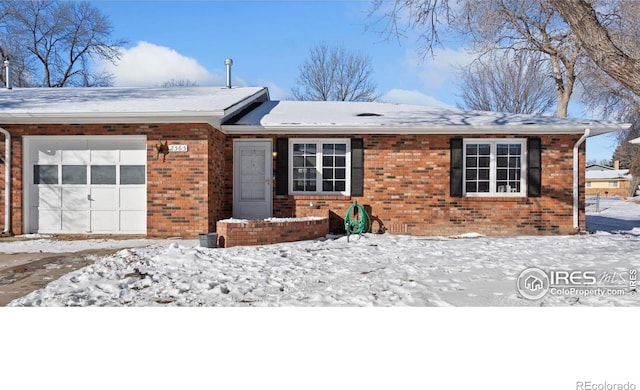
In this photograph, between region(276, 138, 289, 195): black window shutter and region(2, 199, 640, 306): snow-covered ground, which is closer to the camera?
region(2, 199, 640, 306): snow-covered ground

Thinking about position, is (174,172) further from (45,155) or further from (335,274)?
(335,274)

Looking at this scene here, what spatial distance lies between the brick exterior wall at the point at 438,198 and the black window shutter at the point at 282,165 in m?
1.57

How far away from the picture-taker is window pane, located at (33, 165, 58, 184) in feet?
30.3

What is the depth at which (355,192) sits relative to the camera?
9781mm

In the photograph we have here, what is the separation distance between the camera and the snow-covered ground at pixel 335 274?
4.54 m

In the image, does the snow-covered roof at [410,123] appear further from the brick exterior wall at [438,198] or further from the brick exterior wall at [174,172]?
the brick exterior wall at [174,172]

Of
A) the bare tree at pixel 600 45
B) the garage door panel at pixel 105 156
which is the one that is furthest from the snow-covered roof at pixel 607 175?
the garage door panel at pixel 105 156

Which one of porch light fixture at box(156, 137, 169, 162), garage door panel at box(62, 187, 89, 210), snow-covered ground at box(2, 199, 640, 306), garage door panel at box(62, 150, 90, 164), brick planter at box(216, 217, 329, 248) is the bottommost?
snow-covered ground at box(2, 199, 640, 306)

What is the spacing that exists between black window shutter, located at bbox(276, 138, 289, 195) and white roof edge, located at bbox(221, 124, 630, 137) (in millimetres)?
328

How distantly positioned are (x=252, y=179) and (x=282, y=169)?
2.91 ft

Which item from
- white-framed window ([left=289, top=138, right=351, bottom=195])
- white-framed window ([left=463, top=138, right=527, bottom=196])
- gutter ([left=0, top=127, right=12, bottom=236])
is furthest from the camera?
white-framed window ([left=289, top=138, right=351, bottom=195])

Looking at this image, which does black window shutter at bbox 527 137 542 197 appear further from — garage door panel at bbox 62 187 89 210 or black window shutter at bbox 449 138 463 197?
garage door panel at bbox 62 187 89 210

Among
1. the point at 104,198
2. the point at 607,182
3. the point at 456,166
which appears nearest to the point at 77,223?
the point at 104,198

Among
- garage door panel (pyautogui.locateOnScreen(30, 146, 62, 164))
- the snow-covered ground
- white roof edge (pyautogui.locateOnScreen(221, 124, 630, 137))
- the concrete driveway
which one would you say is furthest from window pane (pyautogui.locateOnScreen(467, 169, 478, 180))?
garage door panel (pyautogui.locateOnScreen(30, 146, 62, 164))
